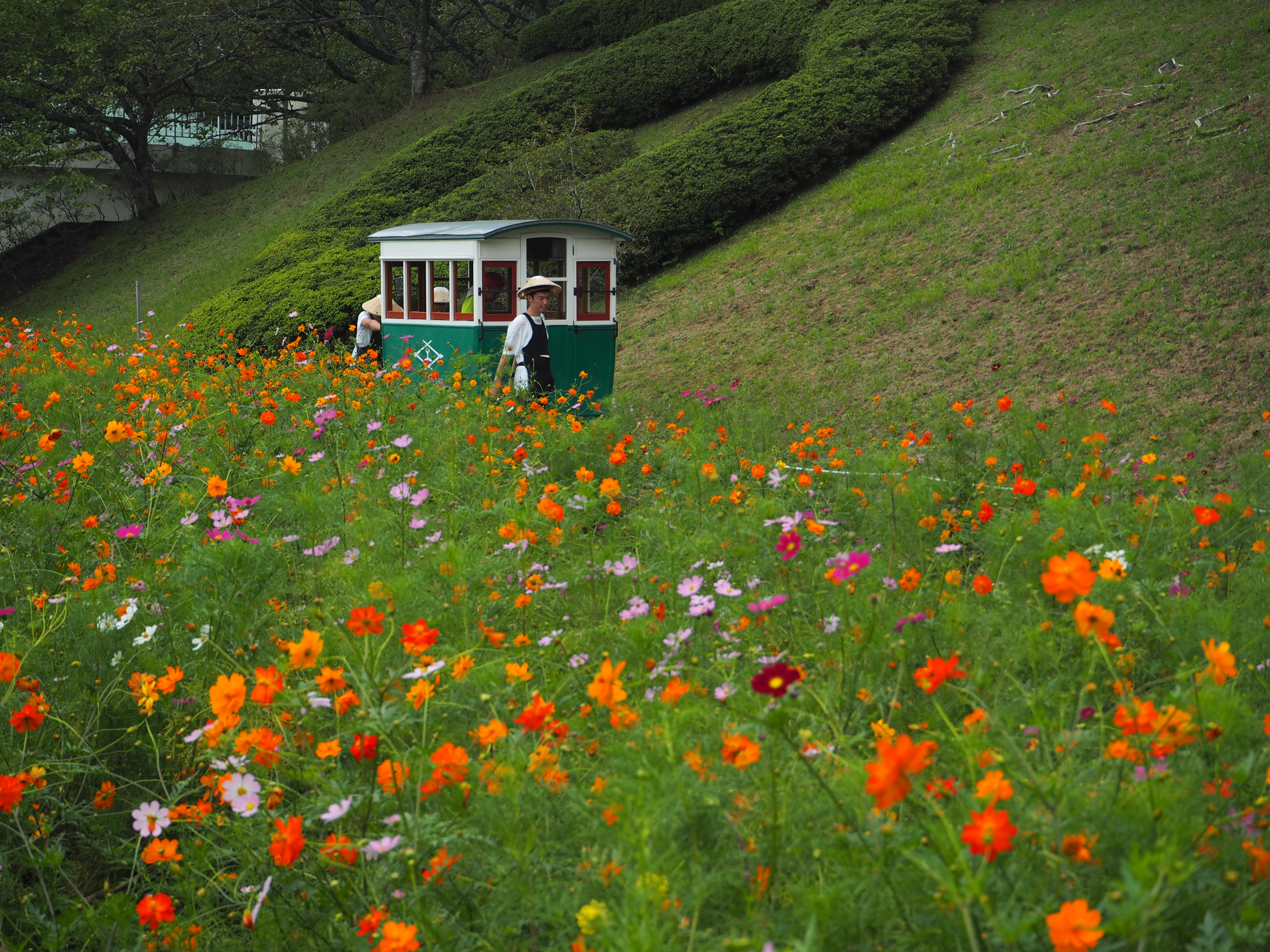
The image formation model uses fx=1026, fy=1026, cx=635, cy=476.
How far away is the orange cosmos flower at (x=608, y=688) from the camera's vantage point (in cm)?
206

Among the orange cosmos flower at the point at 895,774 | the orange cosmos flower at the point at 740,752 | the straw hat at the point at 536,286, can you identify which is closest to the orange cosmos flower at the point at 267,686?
the orange cosmos flower at the point at 740,752

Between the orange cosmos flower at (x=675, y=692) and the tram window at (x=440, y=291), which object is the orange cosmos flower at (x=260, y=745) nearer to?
the orange cosmos flower at (x=675, y=692)

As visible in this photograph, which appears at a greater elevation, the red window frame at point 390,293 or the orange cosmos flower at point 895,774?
the orange cosmos flower at point 895,774

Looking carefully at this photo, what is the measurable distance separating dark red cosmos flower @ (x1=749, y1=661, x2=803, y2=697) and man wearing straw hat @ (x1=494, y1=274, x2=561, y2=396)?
6576 millimetres

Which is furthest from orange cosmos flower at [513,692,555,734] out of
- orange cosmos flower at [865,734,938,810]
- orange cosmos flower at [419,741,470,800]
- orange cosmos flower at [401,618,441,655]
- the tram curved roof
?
the tram curved roof

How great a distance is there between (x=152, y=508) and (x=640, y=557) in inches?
88.9

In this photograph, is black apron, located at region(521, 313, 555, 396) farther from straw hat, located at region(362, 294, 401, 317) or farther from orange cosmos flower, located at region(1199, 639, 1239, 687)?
orange cosmos flower, located at region(1199, 639, 1239, 687)

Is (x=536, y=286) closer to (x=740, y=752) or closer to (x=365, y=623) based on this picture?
(x=365, y=623)

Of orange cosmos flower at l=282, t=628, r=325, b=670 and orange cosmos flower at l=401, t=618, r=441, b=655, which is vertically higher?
orange cosmos flower at l=282, t=628, r=325, b=670

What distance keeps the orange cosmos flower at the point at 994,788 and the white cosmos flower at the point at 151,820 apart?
177cm

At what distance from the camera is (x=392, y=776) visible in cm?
216

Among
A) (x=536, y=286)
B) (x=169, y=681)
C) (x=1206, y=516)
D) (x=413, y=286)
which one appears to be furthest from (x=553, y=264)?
(x=169, y=681)

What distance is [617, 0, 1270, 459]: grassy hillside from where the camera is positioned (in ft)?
30.2

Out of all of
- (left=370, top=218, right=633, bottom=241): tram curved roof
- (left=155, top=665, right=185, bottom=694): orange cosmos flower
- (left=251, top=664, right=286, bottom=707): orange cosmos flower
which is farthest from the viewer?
(left=370, top=218, right=633, bottom=241): tram curved roof
